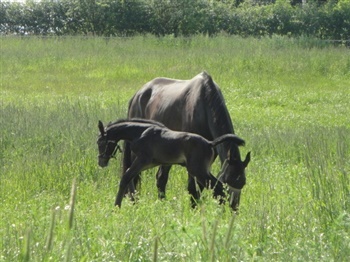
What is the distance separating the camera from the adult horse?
29.6 ft

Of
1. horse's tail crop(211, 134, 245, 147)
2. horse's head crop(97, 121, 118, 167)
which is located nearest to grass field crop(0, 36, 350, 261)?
horse's head crop(97, 121, 118, 167)

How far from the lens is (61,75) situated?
96.5ft

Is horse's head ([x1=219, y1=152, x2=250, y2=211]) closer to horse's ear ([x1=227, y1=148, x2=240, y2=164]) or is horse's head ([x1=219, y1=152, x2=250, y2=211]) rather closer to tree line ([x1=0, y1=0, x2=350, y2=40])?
horse's ear ([x1=227, y1=148, x2=240, y2=164])

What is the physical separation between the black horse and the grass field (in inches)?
14.2

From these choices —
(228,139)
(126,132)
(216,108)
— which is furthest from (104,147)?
(228,139)

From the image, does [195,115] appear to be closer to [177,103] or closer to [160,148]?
[177,103]

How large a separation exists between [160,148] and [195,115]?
3.53 feet

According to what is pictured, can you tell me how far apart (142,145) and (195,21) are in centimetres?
3285

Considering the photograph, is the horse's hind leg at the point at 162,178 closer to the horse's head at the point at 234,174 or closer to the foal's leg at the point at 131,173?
the foal's leg at the point at 131,173

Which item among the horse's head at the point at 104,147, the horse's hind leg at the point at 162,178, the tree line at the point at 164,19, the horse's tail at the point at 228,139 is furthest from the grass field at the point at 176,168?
the tree line at the point at 164,19

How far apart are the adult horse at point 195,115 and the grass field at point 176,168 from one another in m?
0.35

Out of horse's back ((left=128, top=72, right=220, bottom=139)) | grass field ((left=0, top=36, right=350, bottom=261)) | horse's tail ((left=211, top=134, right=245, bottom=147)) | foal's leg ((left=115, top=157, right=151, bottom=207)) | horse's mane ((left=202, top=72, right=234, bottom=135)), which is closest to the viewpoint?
grass field ((left=0, top=36, right=350, bottom=261))

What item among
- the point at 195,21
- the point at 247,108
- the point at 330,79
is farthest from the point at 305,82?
the point at 195,21

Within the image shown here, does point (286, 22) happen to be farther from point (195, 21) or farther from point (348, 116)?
point (348, 116)
